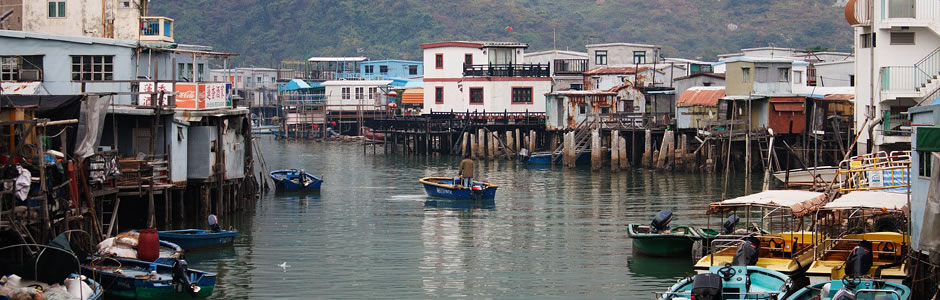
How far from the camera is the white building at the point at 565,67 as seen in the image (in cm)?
8319

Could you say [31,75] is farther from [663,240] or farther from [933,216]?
[933,216]

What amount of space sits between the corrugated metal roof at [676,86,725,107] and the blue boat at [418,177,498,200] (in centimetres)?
1835

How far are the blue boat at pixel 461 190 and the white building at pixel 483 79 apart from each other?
97.3ft

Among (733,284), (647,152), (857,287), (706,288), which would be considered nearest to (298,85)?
(647,152)

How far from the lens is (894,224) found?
3017 cm

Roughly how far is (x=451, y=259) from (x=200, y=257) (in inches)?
276

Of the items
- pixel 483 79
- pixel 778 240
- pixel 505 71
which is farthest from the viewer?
pixel 505 71

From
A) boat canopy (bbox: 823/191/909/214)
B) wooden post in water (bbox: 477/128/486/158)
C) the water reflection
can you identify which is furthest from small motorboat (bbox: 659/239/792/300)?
wooden post in water (bbox: 477/128/486/158)

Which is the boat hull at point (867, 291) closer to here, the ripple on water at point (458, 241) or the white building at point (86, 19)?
the ripple on water at point (458, 241)

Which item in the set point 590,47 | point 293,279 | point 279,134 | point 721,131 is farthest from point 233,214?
point 279,134

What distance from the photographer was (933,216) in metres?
22.1

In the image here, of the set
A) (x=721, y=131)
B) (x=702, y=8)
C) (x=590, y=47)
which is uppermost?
(x=702, y=8)

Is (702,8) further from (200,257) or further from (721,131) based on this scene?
(200,257)

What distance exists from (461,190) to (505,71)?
31.6 meters
